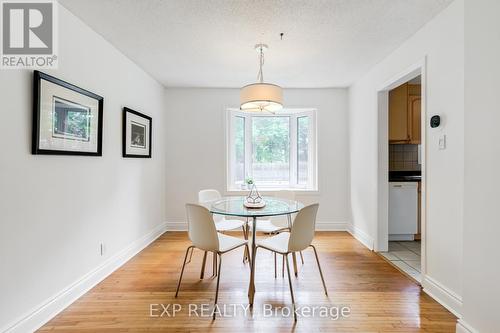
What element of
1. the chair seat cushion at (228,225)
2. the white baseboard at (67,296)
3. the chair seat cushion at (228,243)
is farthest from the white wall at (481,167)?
the white baseboard at (67,296)

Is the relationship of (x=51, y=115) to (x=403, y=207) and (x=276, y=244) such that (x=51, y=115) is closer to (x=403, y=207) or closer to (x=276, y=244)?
(x=276, y=244)

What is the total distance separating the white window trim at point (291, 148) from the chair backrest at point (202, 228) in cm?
218

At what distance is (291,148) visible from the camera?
177 inches

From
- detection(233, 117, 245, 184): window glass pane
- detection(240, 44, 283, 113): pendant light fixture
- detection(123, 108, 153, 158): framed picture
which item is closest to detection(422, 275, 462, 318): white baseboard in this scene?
detection(240, 44, 283, 113): pendant light fixture

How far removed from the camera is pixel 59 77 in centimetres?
196

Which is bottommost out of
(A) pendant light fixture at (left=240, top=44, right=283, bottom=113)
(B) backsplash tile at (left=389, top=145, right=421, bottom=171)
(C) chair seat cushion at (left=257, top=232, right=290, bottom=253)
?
(C) chair seat cushion at (left=257, top=232, right=290, bottom=253)

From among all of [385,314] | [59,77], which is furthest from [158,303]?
[59,77]

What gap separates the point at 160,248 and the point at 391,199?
3290 mm

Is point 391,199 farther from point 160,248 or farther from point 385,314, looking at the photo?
point 160,248

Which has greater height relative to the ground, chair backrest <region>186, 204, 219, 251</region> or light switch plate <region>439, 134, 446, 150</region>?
light switch plate <region>439, 134, 446, 150</region>

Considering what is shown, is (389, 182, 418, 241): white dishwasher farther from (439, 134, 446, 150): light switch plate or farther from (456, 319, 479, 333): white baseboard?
(456, 319, 479, 333): white baseboard

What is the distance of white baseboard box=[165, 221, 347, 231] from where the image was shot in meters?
4.20

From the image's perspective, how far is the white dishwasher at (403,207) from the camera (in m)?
3.48

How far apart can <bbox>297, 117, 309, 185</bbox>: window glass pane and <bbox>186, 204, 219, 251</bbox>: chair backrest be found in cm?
277
